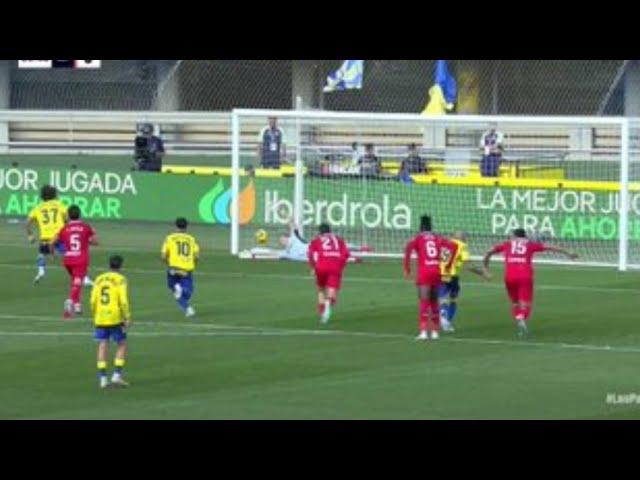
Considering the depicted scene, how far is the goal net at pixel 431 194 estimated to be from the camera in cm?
4534

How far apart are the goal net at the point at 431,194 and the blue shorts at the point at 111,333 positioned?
17.2 m

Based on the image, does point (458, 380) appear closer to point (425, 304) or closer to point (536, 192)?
point (425, 304)

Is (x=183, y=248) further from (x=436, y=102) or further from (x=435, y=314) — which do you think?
(x=436, y=102)

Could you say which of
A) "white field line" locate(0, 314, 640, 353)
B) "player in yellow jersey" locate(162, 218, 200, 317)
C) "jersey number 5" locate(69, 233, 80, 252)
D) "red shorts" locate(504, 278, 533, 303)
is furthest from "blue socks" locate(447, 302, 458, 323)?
"jersey number 5" locate(69, 233, 80, 252)

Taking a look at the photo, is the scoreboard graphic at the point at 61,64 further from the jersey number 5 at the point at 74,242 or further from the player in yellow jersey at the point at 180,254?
the player in yellow jersey at the point at 180,254

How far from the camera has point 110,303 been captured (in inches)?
1109

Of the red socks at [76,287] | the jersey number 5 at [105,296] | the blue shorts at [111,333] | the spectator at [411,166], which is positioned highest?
the spectator at [411,166]

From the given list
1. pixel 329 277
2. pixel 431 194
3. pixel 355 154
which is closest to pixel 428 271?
pixel 329 277

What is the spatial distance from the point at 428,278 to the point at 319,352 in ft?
7.64

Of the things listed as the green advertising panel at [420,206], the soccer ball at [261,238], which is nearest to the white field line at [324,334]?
the soccer ball at [261,238]

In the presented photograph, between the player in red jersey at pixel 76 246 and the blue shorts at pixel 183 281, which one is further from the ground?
the player in red jersey at pixel 76 246

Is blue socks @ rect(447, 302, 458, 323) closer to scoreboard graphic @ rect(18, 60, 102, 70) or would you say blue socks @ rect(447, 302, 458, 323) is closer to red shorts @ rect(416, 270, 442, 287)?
red shorts @ rect(416, 270, 442, 287)

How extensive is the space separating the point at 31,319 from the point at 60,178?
17.2m

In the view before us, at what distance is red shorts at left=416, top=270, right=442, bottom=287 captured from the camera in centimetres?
Result: 3322
